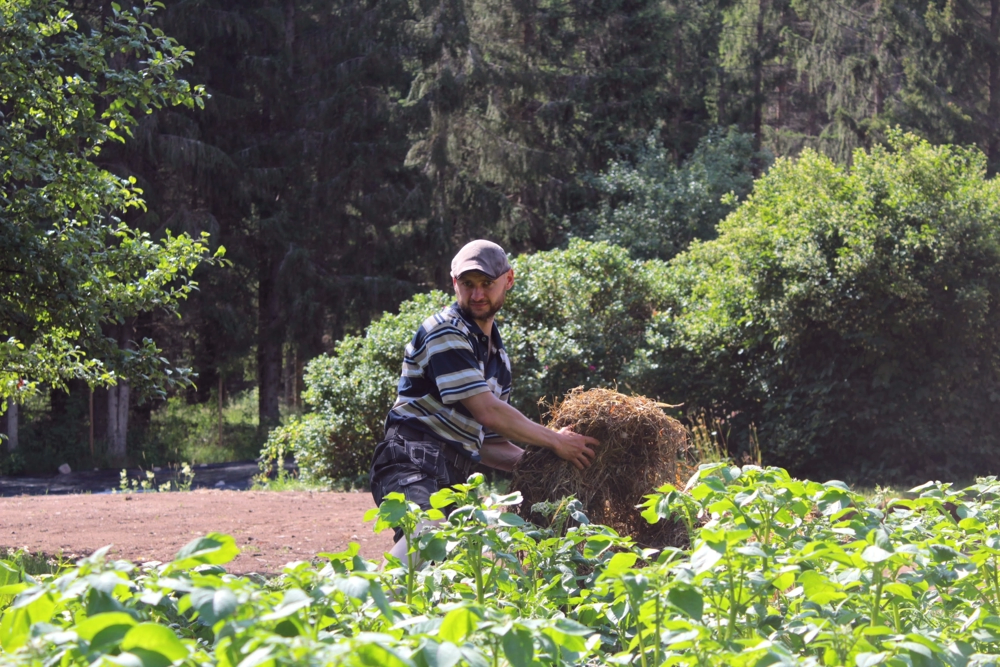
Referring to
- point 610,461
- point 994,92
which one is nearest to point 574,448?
point 610,461

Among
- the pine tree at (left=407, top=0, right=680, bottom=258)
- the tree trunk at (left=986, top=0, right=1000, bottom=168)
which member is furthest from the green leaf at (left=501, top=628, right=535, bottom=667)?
the tree trunk at (left=986, top=0, right=1000, bottom=168)

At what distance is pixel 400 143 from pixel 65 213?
776 inches

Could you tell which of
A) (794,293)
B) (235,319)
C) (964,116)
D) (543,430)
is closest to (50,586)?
(543,430)

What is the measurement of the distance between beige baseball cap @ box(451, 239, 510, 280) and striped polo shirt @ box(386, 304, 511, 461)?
7.1 inches

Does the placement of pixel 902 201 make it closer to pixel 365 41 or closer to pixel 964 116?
pixel 964 116

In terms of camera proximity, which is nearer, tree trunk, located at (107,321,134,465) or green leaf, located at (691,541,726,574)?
green leaf, located at (691,541,726,574)

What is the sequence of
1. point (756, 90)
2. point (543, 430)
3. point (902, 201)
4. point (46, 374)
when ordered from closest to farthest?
point (543, 430), point (46, 374), point (902, 201), point (756, 90)

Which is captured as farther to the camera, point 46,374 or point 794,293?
point 794,293

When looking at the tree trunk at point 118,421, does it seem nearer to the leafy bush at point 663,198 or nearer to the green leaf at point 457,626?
the leafy bush at point 663,198

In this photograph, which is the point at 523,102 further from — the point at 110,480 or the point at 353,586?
the point at 353,586

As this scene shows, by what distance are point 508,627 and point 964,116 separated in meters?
24.7

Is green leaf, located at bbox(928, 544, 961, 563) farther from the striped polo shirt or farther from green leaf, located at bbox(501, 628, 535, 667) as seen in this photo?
the striped polo shirt

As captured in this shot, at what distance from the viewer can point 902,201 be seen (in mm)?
11258

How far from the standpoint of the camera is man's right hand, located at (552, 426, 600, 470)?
3.48 metres
